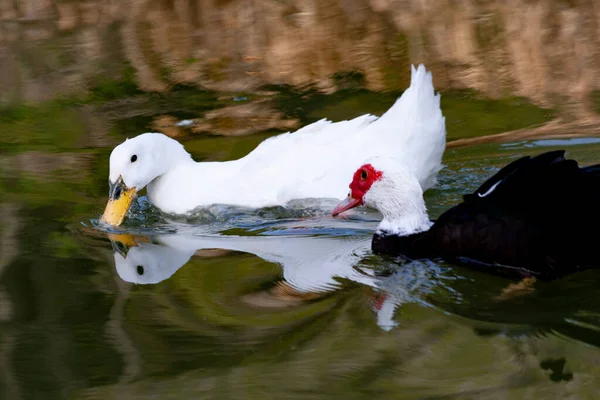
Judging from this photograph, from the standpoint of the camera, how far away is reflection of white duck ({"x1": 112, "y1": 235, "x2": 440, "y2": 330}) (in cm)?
543

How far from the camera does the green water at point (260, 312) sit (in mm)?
4285

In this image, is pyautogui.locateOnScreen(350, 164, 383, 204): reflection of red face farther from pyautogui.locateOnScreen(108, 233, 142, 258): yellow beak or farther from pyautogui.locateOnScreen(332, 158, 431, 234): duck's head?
pyautogui.locateOnScreen(108, 233, 142, 258): yellow beak

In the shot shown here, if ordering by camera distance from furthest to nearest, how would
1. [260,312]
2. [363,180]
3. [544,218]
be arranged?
[363,180], [544,218], [260,312]

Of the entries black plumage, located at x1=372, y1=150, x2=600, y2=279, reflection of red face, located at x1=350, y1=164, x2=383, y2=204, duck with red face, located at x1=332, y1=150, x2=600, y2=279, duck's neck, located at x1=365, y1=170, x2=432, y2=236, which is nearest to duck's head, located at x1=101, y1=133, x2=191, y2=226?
reflection of red face, located at x1=350, y1=164, x2=383, y2=204

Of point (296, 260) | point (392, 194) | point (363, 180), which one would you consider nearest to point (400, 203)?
point (392, 194)

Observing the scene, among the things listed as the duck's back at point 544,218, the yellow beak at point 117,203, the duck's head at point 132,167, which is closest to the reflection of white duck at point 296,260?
the yellow beak at point 117,203

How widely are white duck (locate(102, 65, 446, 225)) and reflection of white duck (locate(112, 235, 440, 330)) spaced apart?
40 cm

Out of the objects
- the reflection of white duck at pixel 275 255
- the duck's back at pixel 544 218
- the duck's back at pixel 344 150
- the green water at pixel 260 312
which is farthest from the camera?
the duck's back at pixel 344 150

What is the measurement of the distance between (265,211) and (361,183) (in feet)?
3.40

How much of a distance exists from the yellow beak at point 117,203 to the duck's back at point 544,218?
2.71 metres

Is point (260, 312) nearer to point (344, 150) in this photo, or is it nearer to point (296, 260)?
point (296, 260)

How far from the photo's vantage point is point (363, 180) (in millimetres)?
6105

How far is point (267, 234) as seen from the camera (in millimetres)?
6641

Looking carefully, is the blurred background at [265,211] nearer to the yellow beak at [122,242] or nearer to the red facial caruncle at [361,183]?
the yellow beak at [122,242]
